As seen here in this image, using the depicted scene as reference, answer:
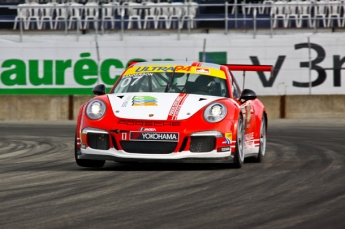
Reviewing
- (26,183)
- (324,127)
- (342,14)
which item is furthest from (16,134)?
(342,14)

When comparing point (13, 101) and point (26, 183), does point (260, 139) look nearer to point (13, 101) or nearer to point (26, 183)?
point (26, 183)

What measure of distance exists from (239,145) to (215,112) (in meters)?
0.55

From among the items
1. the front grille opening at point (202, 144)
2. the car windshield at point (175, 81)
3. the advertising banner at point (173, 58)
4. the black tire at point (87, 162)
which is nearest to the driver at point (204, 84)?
the car windshield at point (175, 81)

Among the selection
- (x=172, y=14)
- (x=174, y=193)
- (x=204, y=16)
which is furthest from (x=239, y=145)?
(x=172, y=14)

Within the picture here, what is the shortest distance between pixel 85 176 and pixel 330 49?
778 inches

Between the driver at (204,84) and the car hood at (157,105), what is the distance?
0.35 m

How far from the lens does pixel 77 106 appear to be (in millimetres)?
24922

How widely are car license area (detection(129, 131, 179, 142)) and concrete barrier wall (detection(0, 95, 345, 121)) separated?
580 inches

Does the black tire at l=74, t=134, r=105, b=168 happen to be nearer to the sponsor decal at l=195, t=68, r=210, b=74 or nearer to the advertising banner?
the sponsor decal at l=195, t=68, r=210, b=74

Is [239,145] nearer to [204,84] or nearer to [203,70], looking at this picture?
[204,84]

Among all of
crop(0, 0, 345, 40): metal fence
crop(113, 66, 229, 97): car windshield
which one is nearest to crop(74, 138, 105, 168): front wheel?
crop(113, 66, 229, 97): car windshield

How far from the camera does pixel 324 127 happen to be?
68.7 feet

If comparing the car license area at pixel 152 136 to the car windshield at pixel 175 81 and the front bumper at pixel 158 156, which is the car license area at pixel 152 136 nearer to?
the front bumper at pixel 158 156

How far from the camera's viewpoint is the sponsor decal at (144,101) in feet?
33.3
